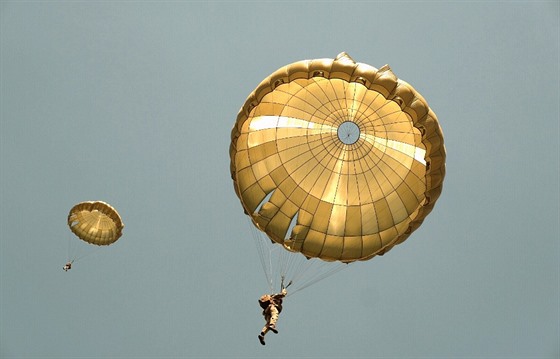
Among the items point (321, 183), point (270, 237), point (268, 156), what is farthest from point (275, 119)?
point (270, 237)

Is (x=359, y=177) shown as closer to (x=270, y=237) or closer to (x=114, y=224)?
(x=270, y=237)

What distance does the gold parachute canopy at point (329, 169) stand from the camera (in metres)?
20.5

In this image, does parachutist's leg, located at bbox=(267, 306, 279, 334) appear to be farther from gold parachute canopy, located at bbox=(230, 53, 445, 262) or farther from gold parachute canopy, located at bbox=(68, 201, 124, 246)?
gold parachute canopy, located at bbox=(68, 201, 124, 246)

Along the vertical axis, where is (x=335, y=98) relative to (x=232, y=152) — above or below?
above

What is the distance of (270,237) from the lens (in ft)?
69.0

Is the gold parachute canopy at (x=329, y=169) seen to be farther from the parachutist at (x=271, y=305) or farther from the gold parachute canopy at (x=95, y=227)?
the gold parachute canopy at (x=95, y=227)

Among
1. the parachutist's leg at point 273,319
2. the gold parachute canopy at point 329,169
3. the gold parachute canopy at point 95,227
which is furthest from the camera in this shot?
the gold parachute canopy at point 95,227

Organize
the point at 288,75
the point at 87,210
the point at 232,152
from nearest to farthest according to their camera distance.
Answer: the point at 288,75, the point at 232,152, the point at 87,210

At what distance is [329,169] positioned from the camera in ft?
69.9

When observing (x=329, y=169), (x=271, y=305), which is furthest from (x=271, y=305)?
(x=329, y=169)

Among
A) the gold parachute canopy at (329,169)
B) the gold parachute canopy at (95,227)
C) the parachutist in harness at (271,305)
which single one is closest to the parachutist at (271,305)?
Answer: the parachutist in harness at (271,305)

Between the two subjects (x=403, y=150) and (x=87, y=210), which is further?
(x=87, y=210)

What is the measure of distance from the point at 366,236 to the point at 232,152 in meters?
Answer: 5.07

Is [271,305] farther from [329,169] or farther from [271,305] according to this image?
[329,169]
